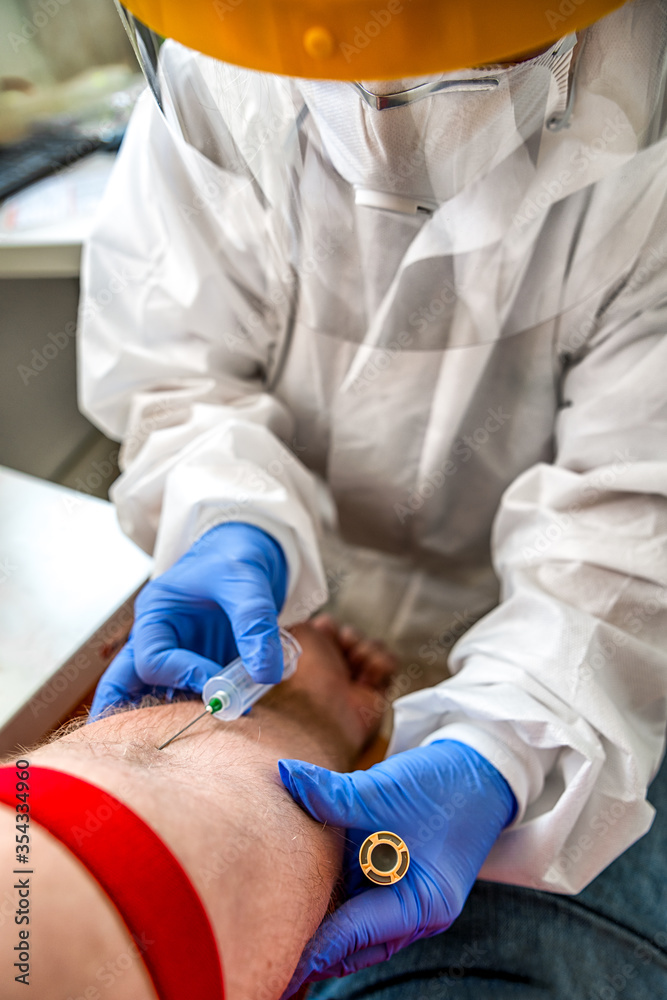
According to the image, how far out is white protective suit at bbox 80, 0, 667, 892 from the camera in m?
0.51

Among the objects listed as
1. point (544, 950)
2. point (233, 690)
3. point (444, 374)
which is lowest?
point (544, 950)

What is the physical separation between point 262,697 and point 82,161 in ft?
3.70

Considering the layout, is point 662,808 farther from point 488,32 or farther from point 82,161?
point 82,161

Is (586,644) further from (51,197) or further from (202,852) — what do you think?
(51,197)

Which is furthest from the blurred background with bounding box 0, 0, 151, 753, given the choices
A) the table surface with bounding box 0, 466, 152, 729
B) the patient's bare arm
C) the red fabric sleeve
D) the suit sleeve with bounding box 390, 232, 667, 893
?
A: the suit sleeve with bounding box 390, 232, 667, 893

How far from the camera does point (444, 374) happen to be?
2.64ft

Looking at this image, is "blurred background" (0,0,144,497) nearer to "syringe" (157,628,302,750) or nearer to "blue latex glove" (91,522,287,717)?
"blue latex glove" (91,522,287,717)

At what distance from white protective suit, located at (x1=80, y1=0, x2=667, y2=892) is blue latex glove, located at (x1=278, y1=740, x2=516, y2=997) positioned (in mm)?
52

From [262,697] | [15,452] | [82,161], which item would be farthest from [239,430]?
[82,161]

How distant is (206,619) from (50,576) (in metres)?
0.18

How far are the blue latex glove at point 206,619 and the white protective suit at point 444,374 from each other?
5 centimetres

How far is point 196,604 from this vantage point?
755 mm

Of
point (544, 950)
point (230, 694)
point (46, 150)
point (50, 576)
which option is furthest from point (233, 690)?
point (46, 150)

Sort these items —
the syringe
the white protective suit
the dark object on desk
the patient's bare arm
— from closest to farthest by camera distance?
the patient's bare arm
the white protective suit
the syringe
the dark object on desk
